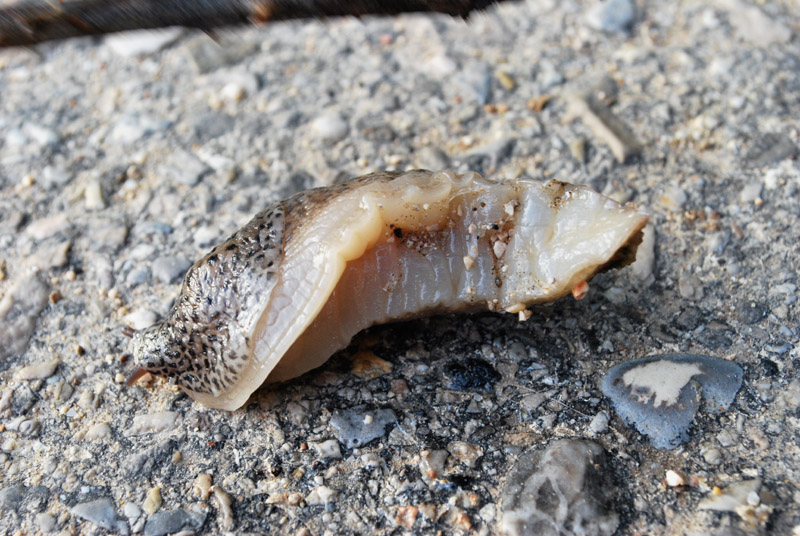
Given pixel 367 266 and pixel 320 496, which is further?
pixel 367 266

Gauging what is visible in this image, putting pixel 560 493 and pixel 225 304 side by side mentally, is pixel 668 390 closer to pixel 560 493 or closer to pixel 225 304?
pixel 560 493

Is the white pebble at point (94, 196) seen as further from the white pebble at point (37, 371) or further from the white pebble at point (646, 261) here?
the white pebble at point (646, 261)

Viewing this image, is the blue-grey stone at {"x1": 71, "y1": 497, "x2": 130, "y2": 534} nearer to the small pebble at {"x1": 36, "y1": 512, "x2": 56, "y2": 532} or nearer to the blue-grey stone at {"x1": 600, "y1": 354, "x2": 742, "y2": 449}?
the small pebble at {"x1": 36, "y1": 512, "x2": 56, "y2": 532}

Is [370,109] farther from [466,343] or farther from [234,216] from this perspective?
[466,343]

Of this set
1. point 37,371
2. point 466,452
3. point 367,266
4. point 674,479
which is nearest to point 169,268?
point 37,371

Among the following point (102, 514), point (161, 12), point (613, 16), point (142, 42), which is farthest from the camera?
point (142, 42)
